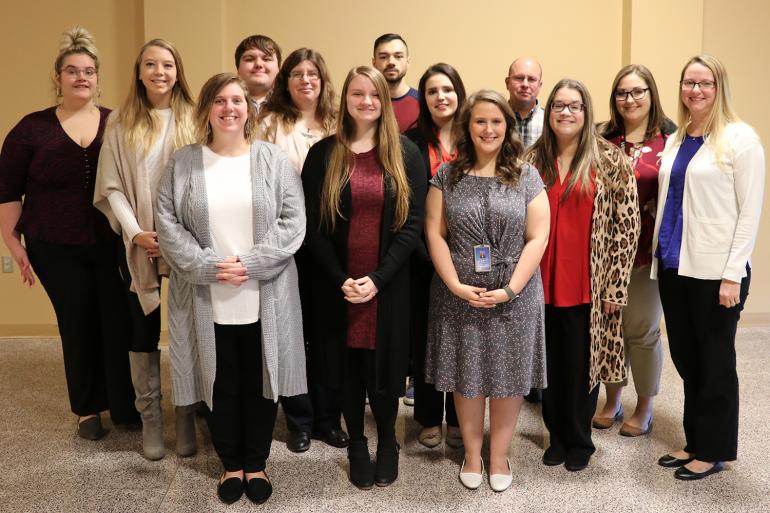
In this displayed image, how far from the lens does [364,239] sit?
2596 millimetres

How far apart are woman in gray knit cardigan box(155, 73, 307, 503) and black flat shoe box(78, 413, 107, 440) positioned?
857mm

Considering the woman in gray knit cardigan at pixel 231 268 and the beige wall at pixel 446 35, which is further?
the beige wall at pixel 446 35

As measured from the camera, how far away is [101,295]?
3.13 m

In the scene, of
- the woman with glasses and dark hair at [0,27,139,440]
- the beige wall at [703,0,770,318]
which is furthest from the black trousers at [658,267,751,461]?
the beige wall at [703,0,770,318]

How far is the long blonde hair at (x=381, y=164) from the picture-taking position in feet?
8.46

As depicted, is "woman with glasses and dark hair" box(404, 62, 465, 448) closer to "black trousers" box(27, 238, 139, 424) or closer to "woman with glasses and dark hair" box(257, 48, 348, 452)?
"woman with glasses and dark hair" box(257, 48, 348, 452)

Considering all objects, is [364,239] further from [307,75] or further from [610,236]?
[610,236]

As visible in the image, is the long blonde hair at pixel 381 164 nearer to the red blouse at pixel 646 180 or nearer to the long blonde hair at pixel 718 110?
the red blouse at pixel 646 180

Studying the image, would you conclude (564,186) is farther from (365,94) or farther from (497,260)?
(365,94)

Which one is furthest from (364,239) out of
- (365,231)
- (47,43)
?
(47,43)

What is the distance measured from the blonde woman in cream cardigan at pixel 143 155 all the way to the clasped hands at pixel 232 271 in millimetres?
465

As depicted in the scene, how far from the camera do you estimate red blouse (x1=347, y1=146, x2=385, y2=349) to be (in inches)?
102

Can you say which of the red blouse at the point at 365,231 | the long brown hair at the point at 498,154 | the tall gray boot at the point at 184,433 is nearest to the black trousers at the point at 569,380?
the long brown hair at the point at 498,154

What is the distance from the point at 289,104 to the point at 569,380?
1.68 meters
